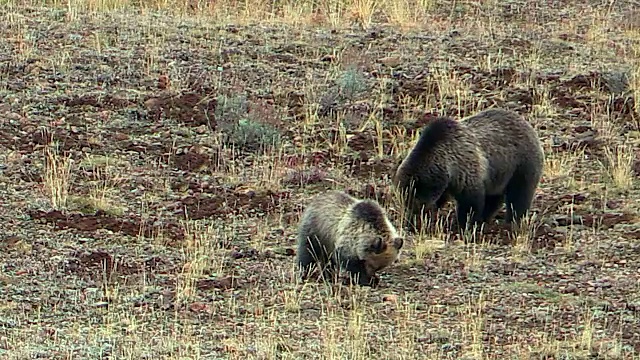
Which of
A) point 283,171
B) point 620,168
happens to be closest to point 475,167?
point 620,168

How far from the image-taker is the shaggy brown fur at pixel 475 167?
39.1ft

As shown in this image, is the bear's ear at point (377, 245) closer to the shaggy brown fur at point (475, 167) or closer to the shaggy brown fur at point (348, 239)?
the shaggy brown fur at point (348, 239)

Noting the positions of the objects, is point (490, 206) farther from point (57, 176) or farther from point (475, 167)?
point (57, 176)

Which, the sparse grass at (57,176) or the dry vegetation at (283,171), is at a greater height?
the dry vegetation at (283,171)

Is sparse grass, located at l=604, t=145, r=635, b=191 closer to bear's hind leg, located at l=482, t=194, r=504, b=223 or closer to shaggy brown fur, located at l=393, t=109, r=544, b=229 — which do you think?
shaggy brown fur, located at l=393, t=109, r=544, b=229

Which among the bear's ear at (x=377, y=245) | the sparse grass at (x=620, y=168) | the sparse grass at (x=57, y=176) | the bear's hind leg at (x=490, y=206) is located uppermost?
the bear's ear at (x=377, y=245)

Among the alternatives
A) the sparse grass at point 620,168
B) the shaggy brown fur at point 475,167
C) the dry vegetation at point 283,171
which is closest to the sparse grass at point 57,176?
the dry vegetation at point 283,171

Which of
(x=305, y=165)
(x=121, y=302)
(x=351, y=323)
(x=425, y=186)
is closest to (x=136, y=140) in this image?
(x=305, y=165)

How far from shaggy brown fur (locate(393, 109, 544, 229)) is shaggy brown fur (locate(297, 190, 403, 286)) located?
129 centimetres

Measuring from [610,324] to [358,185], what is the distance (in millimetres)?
4405

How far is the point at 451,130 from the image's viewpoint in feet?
39.7

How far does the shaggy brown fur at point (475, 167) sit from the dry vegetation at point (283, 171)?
0.31 m

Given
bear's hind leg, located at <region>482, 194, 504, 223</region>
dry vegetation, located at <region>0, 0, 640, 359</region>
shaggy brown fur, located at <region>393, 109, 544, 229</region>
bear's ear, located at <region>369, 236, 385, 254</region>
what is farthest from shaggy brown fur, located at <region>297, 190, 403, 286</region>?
bear's hind leg, located at <region>482, 194, 504, 223</region>

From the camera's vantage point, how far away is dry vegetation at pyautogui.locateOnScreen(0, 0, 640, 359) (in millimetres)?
9242
